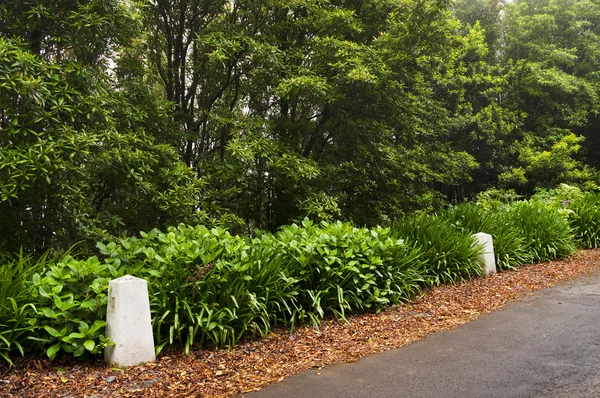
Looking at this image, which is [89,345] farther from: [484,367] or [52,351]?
[484,367]

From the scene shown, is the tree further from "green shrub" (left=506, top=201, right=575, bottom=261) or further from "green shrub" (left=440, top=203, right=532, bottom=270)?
"green shrub" (left=506, top=201, right=575, bottom=261)

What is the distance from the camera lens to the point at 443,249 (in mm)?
6633

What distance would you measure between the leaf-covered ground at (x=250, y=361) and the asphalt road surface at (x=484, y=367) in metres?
0.19

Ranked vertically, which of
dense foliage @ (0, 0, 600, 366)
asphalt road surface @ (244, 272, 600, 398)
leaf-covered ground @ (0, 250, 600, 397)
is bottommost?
asphalt road surface @ (244, 272, 600, 398)

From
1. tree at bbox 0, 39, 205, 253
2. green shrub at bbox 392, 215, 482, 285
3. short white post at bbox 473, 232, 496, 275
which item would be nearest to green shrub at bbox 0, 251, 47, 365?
tree at bbox 0, 39, 205, 253

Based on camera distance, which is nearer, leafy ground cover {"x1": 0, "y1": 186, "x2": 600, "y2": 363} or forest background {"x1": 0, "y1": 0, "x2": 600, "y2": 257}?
leafy ground cover {"x1": 0, "y1": 186, "x2": 600, "y2": 363}

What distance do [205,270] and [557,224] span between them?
7.19 metres

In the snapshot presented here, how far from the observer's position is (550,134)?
17.7 m

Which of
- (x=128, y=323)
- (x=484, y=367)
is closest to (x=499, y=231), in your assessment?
(x=484, y=367)

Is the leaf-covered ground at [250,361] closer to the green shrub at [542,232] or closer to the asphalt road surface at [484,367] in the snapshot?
the asphalt road surface at [484,367]

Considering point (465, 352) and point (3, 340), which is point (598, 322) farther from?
point (3, 340)

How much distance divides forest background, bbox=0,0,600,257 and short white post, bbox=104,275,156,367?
1494 millimetres

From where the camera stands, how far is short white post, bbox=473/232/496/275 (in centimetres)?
701

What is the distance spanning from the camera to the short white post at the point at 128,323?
3.61 meters
